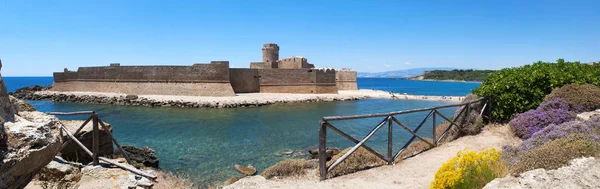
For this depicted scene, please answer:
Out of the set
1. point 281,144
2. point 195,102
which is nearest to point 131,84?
point 195,102

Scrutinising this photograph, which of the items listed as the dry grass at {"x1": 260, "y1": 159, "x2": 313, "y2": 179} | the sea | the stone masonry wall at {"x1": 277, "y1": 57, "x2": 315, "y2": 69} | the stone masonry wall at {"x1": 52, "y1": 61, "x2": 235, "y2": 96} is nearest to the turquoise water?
the stone masonry wall at {"x1": 277, "y1": 57, "x2": 315, "y2": 69}

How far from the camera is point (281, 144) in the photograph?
40.1ft

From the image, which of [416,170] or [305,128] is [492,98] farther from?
[305,128]

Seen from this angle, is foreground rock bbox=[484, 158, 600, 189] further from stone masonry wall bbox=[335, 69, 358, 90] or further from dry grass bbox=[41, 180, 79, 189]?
stone masonry wall bbox=[335, 69, 358, 90]

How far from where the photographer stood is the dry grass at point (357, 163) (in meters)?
Answer: 5.69

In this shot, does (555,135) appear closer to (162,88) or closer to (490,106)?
(490,106)

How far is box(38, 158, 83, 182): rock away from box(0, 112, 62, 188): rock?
9.25ft

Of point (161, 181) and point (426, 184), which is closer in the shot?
point (426, 184)

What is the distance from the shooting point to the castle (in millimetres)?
31234

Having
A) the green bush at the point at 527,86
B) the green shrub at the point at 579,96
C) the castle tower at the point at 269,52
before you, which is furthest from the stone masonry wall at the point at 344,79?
the green shrub at the point at 579,96

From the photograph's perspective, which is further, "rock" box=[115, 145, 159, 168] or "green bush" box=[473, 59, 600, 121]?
"rock" box=[115, 145, 159, 168]

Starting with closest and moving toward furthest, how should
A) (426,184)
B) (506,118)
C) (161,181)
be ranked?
1. (426,184)
2. (161,181)
3. (506,118)

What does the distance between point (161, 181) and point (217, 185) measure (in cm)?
122

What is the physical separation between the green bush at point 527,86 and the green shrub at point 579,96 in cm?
52
